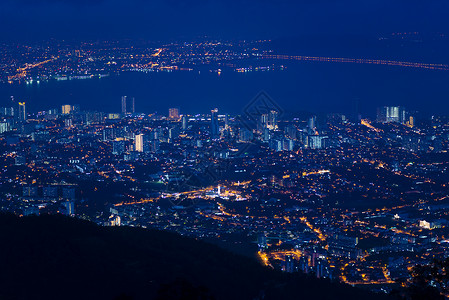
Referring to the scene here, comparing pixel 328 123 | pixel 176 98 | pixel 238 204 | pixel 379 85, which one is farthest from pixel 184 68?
pixel 238 204

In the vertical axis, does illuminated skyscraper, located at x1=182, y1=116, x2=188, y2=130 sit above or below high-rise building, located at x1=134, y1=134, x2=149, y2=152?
above

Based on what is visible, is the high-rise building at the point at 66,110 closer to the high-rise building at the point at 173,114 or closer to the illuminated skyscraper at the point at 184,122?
the high-rise building at the point at 173,114

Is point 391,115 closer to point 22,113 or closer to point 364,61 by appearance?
point 22,113

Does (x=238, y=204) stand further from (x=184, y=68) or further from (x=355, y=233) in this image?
(x=184, y=68)

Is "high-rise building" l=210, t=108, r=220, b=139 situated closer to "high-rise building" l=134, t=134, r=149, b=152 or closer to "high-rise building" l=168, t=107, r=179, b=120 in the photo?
"high-rise building" l=168, t=107, r=179, b=120

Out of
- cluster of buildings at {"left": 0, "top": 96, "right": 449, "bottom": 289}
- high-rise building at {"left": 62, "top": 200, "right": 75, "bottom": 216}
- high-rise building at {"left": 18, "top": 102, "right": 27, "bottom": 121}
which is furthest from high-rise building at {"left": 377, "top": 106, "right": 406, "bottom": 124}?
high-rise building at {"left": 62, "top": 200, "right": 75, "bottom": 216}

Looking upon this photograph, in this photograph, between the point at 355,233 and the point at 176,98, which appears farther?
the point at 176,98
